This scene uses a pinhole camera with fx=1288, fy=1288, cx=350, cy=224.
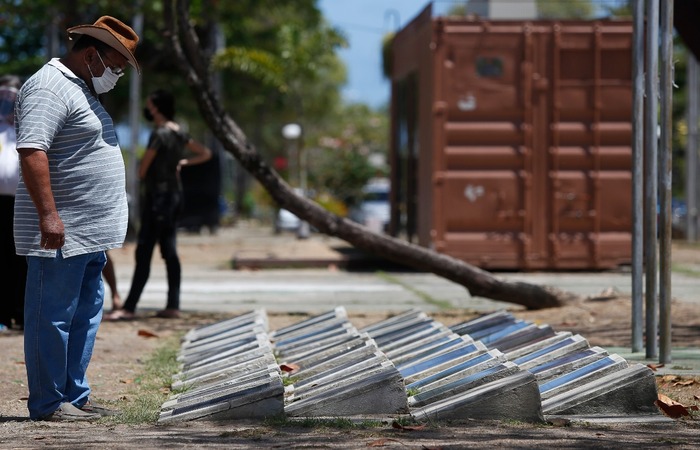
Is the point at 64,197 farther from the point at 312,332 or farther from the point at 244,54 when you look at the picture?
the point at 244,54

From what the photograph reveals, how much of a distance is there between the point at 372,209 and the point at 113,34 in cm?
3051

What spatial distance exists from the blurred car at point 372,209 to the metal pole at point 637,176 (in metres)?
22.1

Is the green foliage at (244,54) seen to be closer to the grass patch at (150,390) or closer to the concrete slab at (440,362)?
the grass patch at (150,390)

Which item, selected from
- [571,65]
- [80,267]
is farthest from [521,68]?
[80,267]

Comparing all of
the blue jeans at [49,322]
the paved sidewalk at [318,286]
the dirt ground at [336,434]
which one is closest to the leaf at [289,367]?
the dirt ground at [336,434]

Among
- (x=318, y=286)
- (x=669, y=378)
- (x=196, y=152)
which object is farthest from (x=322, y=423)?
(x=318, y=286)

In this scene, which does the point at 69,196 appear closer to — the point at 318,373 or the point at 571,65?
the point at 318,373

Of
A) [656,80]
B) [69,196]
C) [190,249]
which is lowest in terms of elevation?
[190,249]

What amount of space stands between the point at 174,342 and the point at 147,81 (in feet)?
100

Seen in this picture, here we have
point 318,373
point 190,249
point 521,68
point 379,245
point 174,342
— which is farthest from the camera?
point 190,249

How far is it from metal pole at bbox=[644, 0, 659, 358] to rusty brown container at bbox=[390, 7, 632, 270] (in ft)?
26.9

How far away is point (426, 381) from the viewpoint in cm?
641

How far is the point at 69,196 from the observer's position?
5.78m

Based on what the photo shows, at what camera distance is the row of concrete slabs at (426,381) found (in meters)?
5.79
